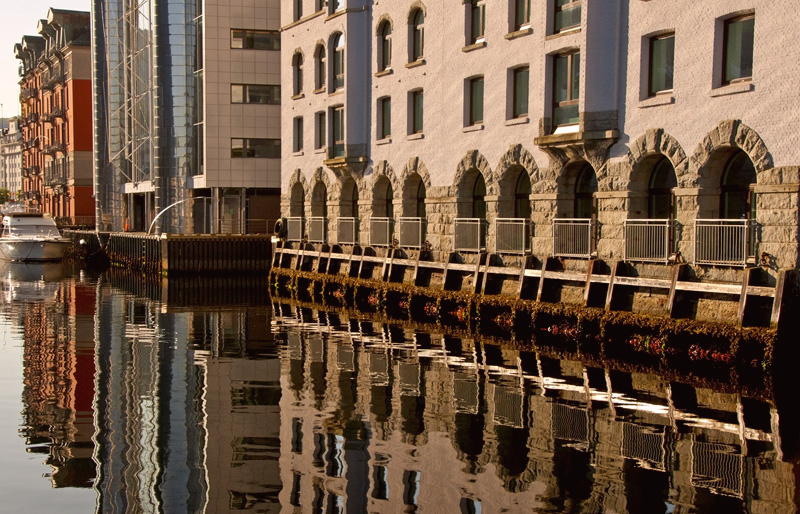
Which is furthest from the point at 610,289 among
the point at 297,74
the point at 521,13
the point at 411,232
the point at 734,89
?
the point at 297,74

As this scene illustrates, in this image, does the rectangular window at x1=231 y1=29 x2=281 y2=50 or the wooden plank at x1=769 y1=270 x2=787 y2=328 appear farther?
the rectangular window at x1=231 y1=29 x2=281 y2=50

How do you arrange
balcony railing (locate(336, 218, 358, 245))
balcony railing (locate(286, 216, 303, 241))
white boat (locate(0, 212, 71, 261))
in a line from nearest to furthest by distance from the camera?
1. balcony railing (locate(336, 218, 358, 245))
2. balcony railing (locate(286, 216, 303, 241))
3. white boat (locate(0, 212, 71, 261))

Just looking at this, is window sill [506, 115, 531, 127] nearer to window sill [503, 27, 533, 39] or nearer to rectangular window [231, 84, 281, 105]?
window sill [503, 27, 533, 39]

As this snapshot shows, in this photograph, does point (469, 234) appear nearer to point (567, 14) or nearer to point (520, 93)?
point (520, 93)

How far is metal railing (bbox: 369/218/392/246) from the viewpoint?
1556 inches

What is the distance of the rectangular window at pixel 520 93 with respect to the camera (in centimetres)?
3184

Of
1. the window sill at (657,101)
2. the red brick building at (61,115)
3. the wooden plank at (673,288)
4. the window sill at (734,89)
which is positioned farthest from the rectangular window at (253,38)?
the red brick building at (61,115)

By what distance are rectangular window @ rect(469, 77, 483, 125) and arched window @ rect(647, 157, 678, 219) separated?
8651 mm

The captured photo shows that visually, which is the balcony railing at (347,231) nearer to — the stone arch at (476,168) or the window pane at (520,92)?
the stone arch at (476,168)

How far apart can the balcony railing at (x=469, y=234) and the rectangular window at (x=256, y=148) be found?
27.4m

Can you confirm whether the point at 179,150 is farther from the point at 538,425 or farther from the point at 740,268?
the point at 538,425

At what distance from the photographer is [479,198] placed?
1380 inches

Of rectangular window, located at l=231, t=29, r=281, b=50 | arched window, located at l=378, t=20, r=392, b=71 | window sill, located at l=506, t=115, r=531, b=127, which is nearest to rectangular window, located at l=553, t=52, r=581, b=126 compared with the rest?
window sill, located at l=506, t=115, r=531, b=127

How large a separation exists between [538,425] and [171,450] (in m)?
5.70
